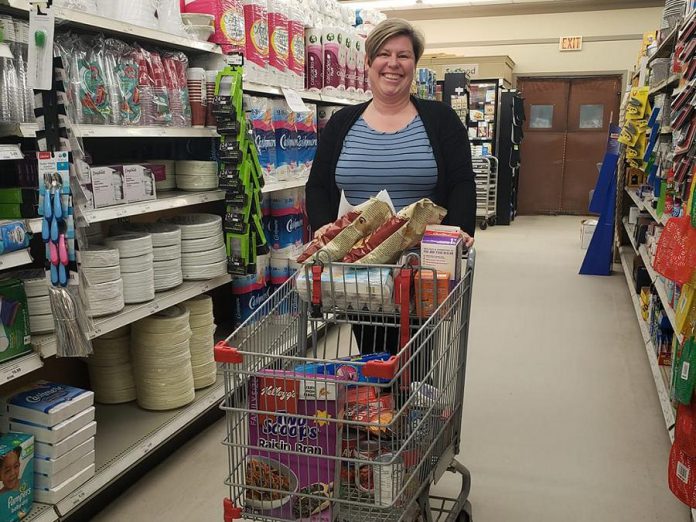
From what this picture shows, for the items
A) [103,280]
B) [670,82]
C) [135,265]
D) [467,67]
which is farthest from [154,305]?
[467,67]

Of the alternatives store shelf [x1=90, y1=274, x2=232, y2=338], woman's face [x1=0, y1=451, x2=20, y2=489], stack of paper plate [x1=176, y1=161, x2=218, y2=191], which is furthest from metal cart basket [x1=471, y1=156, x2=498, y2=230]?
woman's face [x1=0, y1=451, x2=20, y2=489]

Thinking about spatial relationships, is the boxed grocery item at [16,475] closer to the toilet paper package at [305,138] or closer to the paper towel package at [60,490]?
the paper towel package at [60,490]

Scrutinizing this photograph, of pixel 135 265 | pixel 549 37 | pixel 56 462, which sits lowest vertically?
pixel 56 462

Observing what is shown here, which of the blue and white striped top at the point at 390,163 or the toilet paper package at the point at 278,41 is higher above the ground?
the toilet paper package at the point at 278,41

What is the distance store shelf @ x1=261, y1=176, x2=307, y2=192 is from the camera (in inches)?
137

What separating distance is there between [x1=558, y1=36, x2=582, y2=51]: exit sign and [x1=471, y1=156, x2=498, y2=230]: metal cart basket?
9.10ft

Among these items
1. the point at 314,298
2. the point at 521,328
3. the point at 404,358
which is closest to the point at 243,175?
the point at 314,298

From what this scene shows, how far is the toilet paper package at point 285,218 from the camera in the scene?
384cm

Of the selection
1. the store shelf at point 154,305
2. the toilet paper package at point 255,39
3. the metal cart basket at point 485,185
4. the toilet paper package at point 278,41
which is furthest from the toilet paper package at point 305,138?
the metal cart basket at point 485,185

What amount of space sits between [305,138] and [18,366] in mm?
2293

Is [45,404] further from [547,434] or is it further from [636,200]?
[636,200]

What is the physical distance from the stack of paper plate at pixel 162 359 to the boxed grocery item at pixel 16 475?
30.2 inches

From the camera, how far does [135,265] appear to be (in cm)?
269

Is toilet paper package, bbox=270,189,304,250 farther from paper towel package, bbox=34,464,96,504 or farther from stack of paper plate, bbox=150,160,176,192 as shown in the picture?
paper towel package, bbox=34,464,96,504
